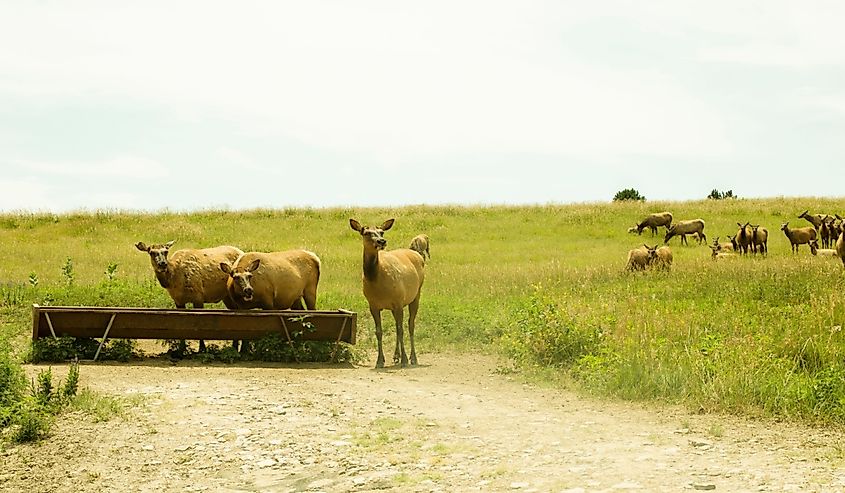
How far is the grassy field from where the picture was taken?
1198 centimetres

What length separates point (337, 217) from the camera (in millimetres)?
49812

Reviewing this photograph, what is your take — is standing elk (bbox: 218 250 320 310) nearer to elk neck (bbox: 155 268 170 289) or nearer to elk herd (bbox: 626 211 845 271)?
elk neck (bbox: 155 268 170 289)

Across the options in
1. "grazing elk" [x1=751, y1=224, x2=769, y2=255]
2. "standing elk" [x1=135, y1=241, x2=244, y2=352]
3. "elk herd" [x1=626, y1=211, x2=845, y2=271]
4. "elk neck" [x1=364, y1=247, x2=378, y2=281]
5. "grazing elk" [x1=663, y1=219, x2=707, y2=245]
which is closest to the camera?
"elk neck" [x1=364, y1=247, x2=378, y2=281]

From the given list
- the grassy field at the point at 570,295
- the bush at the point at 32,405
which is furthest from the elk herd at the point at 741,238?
the bush at the point at 32,405

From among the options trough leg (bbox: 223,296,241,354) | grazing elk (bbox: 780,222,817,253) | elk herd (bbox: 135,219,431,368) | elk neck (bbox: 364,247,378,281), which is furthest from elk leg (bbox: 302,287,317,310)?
grazing elk (bbox: 780,222,817,253)

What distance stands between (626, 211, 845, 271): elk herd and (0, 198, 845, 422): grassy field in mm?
662

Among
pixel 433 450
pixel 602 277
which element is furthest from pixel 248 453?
pixel 602 277

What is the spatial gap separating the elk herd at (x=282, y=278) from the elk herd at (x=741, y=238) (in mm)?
12681

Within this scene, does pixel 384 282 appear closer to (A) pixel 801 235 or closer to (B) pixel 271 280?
(B) pixel 271 280

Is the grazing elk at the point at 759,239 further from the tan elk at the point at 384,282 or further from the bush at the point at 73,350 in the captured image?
the bush at the point at 73,350

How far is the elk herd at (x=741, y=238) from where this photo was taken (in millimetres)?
28688

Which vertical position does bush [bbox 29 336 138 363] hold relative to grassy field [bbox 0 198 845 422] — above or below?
below

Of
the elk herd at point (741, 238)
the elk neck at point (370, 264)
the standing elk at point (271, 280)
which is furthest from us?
the elk herd at point (741, 238)

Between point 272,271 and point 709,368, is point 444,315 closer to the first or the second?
point 272,271
